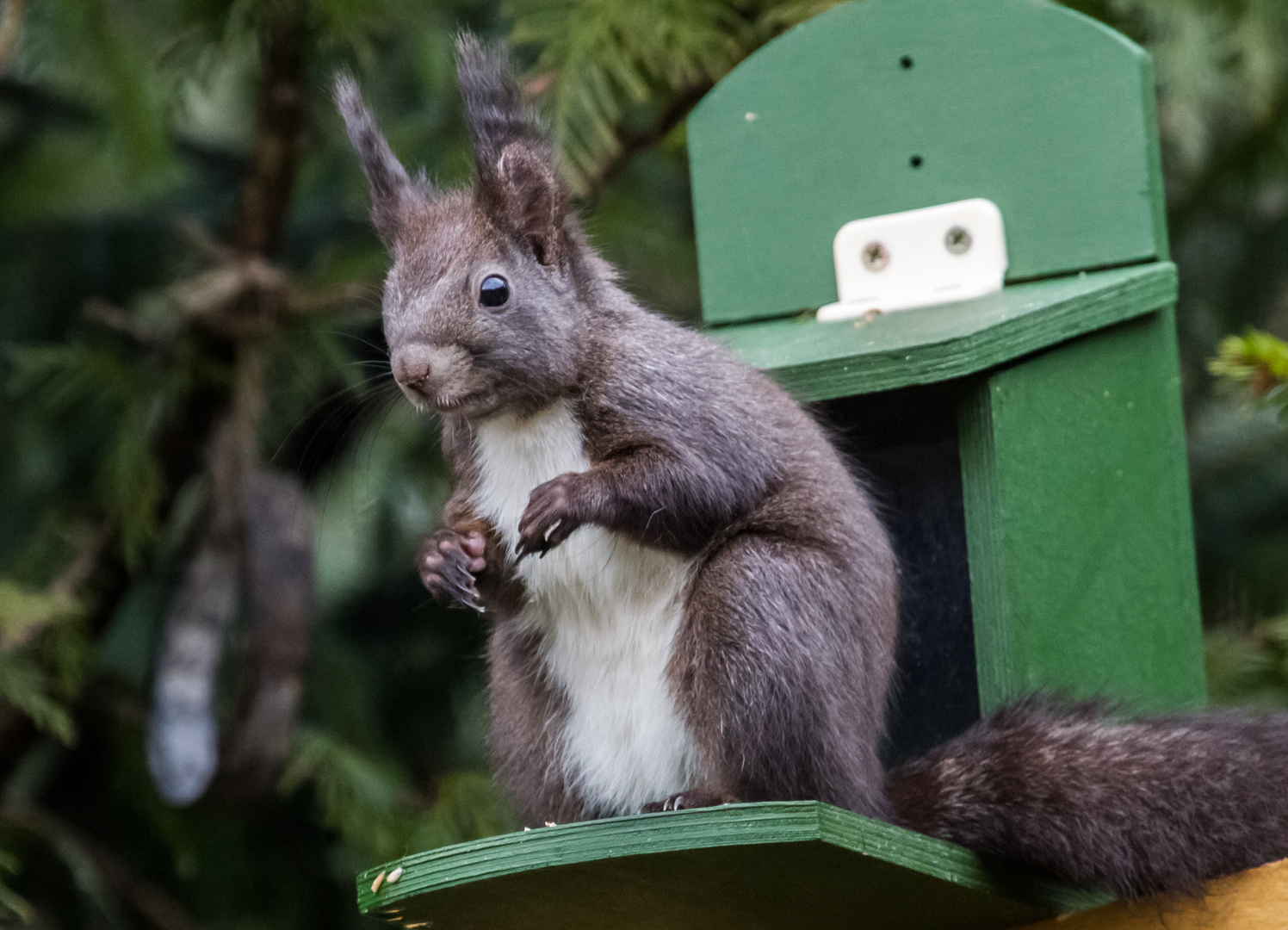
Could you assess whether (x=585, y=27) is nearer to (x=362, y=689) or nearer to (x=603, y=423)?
(x=603, y=423)

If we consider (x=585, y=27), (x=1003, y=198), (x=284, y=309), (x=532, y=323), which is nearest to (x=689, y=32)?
(x=585, y=27)

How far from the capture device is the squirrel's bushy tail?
2291 mm

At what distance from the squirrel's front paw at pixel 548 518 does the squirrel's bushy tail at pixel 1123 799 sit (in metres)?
0.65

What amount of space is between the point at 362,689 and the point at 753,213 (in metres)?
1.72

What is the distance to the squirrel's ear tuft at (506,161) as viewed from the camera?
7.64ft

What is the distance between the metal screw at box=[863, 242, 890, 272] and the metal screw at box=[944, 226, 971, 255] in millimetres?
111

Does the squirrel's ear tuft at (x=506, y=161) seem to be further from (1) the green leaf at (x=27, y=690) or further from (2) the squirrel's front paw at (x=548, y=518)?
(1) the green leaf at (x=27, y=690)

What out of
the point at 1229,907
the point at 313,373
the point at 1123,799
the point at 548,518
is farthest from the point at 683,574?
the point at 313,373

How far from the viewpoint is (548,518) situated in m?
2.14

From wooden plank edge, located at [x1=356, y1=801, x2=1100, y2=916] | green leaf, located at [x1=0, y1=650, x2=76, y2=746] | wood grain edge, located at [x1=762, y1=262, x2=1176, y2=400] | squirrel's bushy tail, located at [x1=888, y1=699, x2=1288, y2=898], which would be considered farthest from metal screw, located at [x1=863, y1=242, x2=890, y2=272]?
green leaf, located at [x1=0, y1=650, x2=76, y2=746]

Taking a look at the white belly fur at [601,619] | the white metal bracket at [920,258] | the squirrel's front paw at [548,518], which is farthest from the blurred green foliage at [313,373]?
the squirrel's front paw at [548,518]

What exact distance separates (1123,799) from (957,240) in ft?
3.45

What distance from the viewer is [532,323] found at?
90.3 inches

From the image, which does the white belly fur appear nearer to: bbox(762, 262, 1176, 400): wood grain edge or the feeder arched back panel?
bbox(762, 262, 1176, 400): wood grain edge
